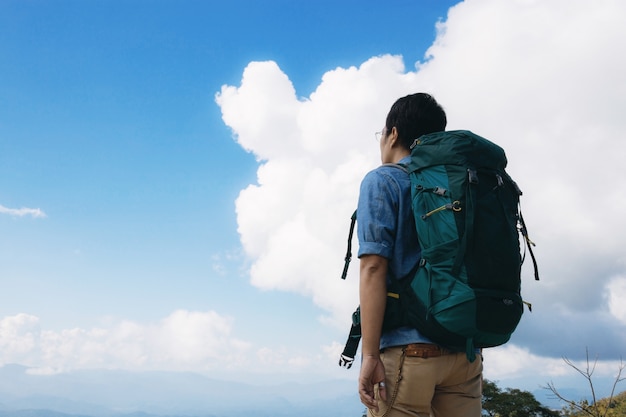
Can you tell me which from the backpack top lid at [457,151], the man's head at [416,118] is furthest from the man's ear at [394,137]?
the backpack top lid at [457,151]

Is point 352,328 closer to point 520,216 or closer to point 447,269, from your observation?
point 447,269

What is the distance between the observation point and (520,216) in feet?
9.11

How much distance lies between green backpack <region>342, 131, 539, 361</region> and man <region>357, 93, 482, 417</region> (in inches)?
3.1

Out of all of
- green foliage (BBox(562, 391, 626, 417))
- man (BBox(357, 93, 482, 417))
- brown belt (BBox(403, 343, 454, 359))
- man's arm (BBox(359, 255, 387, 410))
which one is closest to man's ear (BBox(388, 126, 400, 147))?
man (BBox(357, 93, 482, 417))

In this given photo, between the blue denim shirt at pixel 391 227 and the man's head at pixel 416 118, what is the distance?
33cm

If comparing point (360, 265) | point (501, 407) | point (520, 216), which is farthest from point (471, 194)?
point (501, 407)

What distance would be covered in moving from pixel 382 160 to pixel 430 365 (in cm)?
124

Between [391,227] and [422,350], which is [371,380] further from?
[391,227]

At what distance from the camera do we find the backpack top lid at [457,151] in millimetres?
2586

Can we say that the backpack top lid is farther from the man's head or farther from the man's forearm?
the man's forearm

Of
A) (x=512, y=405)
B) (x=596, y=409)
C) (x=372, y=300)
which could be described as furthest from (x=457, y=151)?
(x=512, y=405)

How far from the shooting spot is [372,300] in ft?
8.34

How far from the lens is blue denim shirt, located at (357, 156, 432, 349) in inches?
102

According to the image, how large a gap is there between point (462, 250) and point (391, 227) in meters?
0.40
